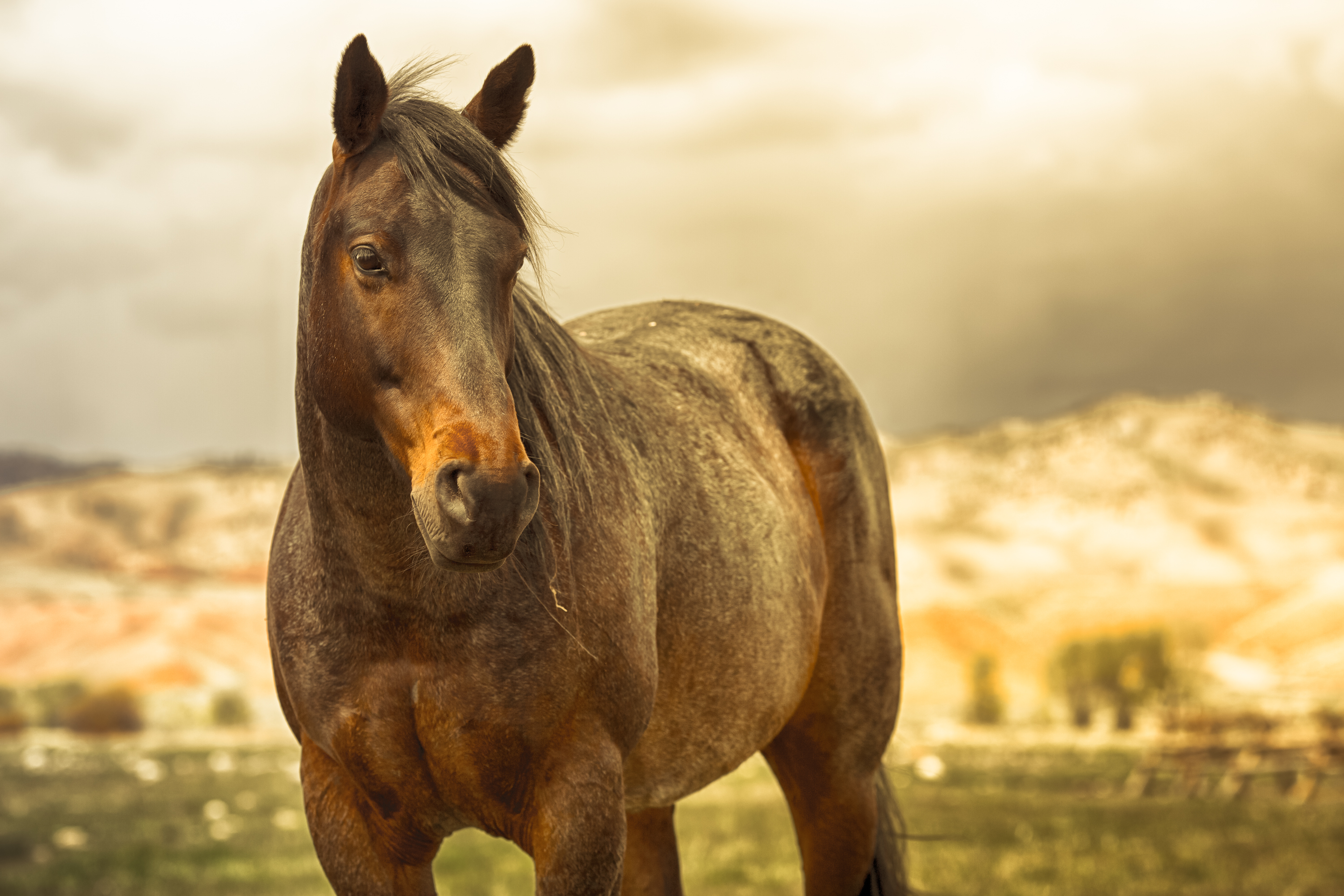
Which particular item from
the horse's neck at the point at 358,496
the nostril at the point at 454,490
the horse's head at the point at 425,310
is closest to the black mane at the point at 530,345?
the horse's head at the point at 425,310

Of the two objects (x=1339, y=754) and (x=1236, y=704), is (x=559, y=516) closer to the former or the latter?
(x=1339, y=754)

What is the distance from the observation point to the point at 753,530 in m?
3.48

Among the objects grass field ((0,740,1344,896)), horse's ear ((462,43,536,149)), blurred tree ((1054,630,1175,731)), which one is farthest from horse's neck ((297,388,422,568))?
blurred tree ((1054,630,1175,731))

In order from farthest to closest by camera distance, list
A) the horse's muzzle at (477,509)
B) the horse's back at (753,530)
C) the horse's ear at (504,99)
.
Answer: the horse's back at (753,530) < the horse's ear at (504,99) < the horse's muzzle at (477,509)

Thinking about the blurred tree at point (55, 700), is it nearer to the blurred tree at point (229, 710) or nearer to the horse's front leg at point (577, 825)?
the blurred tree at point (229, 710)

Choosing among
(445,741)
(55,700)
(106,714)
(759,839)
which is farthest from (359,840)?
(55,700)

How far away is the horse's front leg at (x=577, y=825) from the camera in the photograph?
246cm

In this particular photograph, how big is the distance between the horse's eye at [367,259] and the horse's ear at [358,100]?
0.30 m

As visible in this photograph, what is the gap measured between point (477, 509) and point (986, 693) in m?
23.3

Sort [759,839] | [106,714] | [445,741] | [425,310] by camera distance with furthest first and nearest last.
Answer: [106,714] < [759,839] < [445,741] < [425,310]

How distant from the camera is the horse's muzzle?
195 centimetres

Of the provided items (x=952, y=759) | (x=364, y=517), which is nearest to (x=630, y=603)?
(x=364, y=517)

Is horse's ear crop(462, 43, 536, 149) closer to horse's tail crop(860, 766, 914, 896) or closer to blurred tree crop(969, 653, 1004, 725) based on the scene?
horse's tail crop(860, 766, 914, 896)

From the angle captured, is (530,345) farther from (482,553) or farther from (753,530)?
(753,530)
